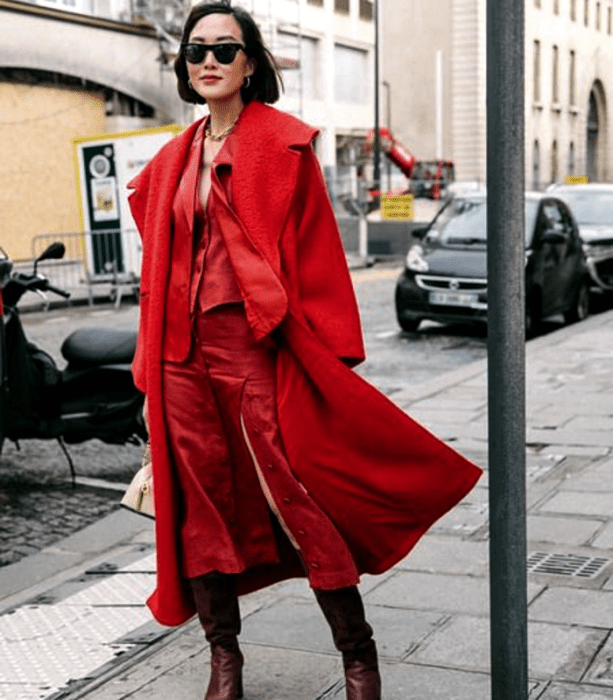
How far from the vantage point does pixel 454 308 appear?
1304 cm

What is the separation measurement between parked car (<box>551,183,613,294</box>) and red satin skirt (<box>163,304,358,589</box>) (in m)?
12.3

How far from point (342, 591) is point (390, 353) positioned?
8.94m

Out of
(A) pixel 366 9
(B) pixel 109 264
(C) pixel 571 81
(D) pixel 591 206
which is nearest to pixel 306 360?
(D) pixel 591 206

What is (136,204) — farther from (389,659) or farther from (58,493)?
(58,493)

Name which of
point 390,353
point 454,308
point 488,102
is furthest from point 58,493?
point 454,308

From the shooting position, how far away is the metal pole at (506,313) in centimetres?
247

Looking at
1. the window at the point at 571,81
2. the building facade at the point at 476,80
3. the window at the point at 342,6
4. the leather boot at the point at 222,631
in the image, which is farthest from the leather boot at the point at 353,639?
the window at the point at 571,81

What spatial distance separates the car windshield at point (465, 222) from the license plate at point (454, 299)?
0.64 metres

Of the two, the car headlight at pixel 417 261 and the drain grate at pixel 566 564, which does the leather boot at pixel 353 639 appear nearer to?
the drain grate at pixel 566 564

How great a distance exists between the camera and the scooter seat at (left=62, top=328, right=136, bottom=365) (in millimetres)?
6527

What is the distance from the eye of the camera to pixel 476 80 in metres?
51.7

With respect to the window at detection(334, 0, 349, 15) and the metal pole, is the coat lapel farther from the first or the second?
the window at detection(334, 0, 349, 15)

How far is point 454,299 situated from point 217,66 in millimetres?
9992

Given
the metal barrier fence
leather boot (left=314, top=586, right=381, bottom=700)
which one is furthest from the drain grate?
the metal barrier fence
